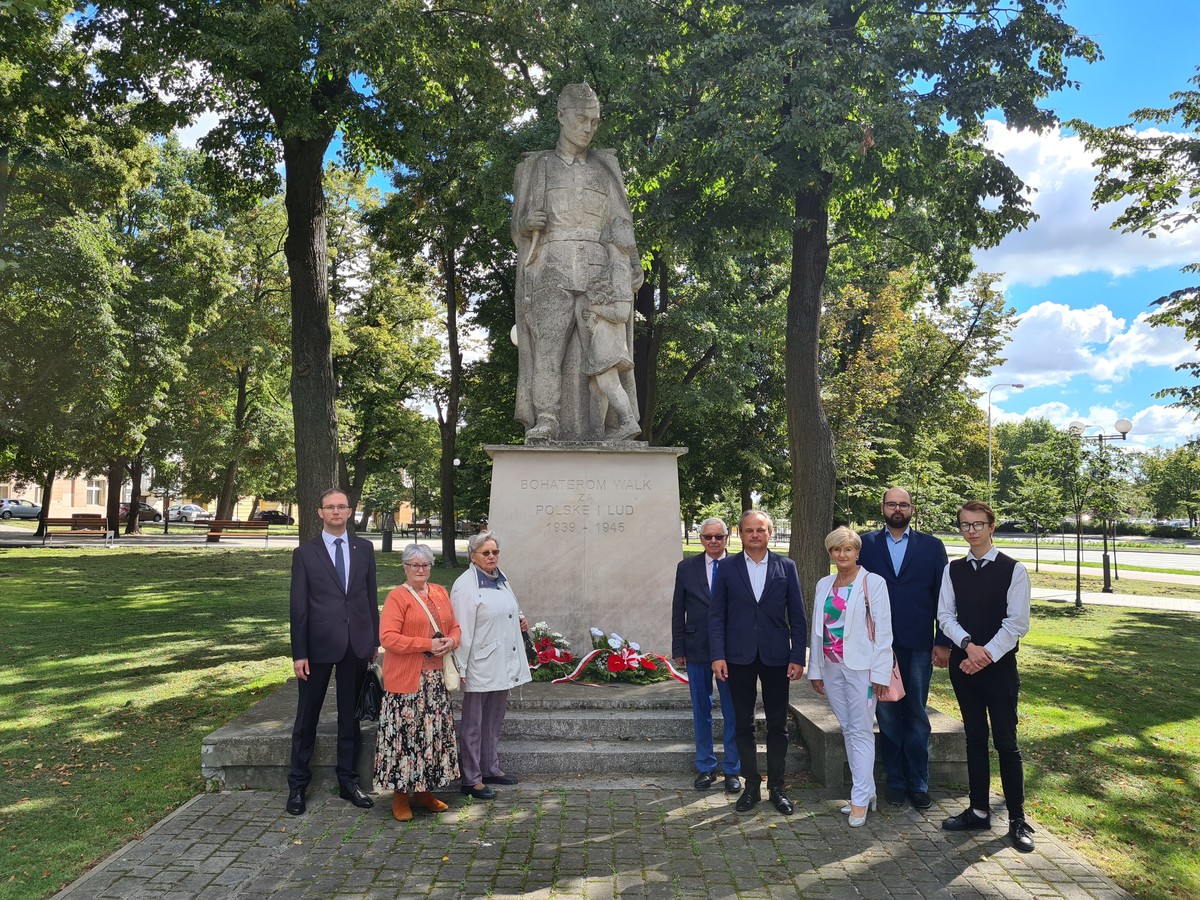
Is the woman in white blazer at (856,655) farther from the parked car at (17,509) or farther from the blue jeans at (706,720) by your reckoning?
the parked car at (17,509)

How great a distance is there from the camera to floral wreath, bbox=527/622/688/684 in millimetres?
7055

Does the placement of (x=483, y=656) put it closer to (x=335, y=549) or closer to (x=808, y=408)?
(x=335, y=549)

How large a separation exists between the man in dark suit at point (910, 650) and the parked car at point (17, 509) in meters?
62.2

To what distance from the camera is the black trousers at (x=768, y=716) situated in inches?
215

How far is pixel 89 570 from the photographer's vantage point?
21.3m

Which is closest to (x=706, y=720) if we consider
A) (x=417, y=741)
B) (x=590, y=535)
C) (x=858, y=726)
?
(x=858, y=726)

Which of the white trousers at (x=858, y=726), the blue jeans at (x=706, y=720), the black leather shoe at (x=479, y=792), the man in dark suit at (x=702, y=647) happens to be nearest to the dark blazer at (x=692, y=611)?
the man in dark suit at (x=702, y=647)

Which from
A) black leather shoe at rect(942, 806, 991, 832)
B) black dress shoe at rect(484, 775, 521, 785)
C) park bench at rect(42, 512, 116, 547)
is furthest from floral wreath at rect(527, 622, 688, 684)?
park bench at rect(42, 512, 116, 547)

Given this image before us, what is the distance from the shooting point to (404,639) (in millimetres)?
5227

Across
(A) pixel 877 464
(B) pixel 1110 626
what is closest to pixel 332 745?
(B) pixel 1110 626

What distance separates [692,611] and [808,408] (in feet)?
22.9

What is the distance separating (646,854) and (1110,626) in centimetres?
1439

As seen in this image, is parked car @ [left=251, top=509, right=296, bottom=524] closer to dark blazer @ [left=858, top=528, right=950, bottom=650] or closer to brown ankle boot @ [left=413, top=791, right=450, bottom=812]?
brown ankle boot @ [left=413, top=791, right=450, bottom=812]

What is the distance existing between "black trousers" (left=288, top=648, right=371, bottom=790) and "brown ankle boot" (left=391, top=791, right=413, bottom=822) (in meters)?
0.46
